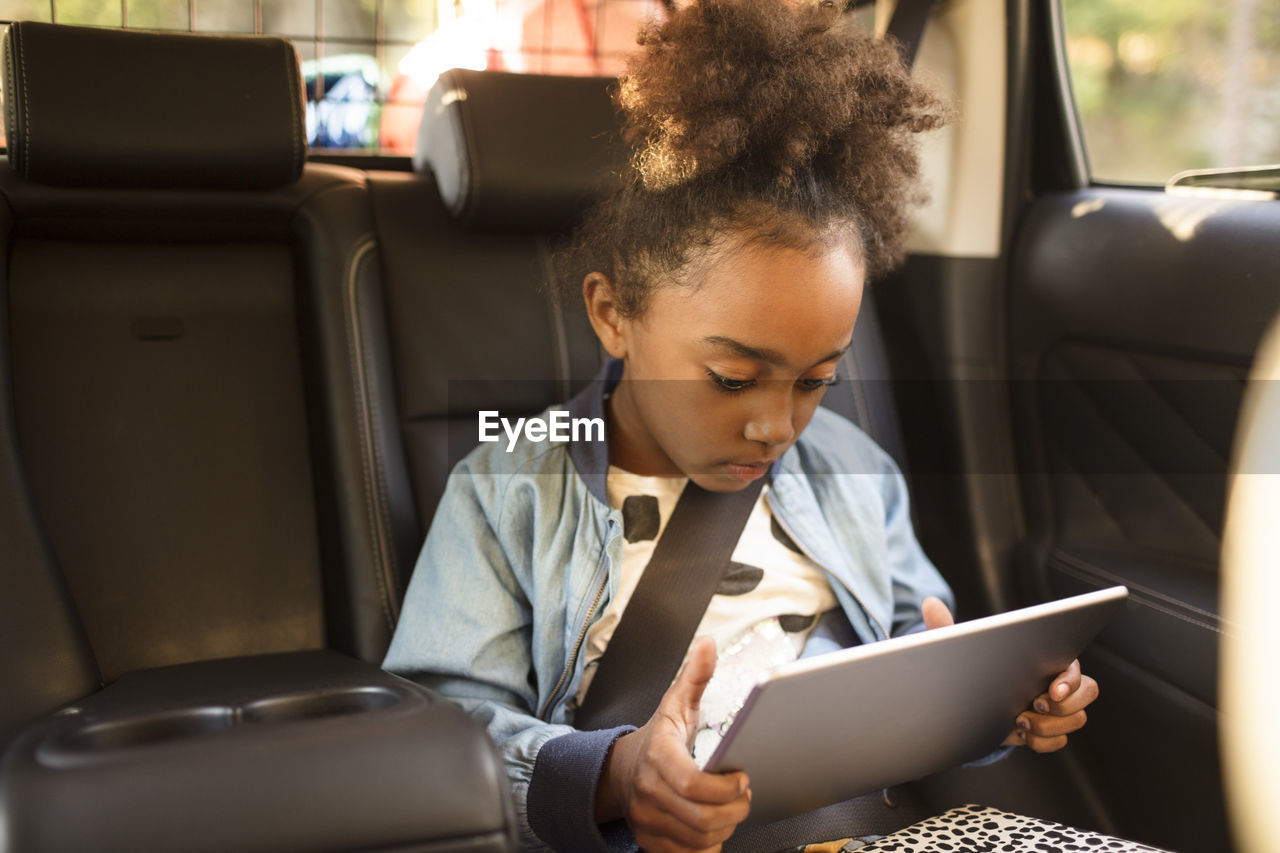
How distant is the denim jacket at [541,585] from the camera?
3.50ft

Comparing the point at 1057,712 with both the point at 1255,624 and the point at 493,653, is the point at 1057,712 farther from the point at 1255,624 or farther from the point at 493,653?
the point at 493,653

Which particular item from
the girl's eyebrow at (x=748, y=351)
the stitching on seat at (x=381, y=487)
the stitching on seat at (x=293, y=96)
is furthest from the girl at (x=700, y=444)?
the stitching on seat at (x=293, y=96)

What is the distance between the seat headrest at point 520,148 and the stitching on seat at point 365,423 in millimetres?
146

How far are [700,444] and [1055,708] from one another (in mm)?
403

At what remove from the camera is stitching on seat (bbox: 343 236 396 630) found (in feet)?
4.21

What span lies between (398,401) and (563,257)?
10.5 inches

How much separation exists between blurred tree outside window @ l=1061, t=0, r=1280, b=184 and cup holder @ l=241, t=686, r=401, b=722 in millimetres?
1206

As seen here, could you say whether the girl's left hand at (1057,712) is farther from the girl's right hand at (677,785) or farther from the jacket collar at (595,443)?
the jacket collar at (595,443)

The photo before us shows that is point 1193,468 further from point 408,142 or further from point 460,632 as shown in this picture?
point 408,142

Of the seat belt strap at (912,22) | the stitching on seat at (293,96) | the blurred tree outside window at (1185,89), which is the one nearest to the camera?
the stitching on seat at (293,96)

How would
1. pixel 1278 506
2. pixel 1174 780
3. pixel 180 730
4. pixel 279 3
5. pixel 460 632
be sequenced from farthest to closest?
pixel 279 3
pixel 1174 780
pixel 1278 506
pixel 460 632
pixel 180 730

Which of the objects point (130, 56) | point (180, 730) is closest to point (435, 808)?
point (180, 730)

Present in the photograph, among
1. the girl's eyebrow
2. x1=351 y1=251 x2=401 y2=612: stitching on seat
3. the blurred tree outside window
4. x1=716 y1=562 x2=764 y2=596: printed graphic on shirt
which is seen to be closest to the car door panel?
the blurred tree outside window

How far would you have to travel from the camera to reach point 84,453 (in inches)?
53.1
